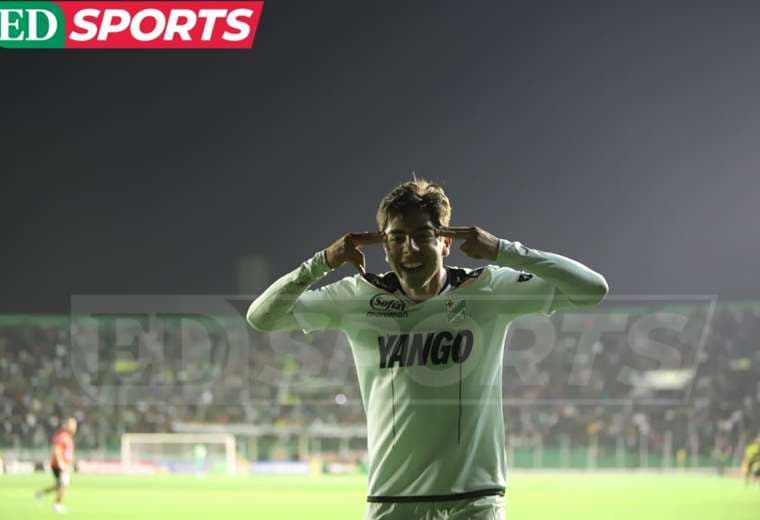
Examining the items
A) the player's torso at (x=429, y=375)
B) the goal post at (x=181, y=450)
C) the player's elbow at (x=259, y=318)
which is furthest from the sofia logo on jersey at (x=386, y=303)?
the goal post at (x=181, y=450)

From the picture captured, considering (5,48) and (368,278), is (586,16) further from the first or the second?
(368,278)

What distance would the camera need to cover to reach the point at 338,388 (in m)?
12.0

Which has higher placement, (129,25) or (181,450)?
(129,25)

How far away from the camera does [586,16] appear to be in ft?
21.2

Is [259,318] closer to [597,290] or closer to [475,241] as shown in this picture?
[475,241]

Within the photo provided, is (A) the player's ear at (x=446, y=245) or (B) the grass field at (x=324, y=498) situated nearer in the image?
(A) the player's ear at (x=446, y=245)

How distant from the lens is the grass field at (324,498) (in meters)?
8.65

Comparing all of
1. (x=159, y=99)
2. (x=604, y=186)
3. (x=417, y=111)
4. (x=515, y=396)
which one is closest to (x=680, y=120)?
(x=604, y=186)

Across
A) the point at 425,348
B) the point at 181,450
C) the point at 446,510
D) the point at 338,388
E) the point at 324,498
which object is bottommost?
the point at 324,498

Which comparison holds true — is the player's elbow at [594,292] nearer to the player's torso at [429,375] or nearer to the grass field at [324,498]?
the player's torso at [429,375]

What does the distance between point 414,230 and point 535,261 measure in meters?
0.25

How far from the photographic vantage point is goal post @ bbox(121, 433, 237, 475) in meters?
11.7

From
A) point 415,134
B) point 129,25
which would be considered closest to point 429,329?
point 129,25

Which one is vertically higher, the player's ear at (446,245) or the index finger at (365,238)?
the index finger at (365,238)
